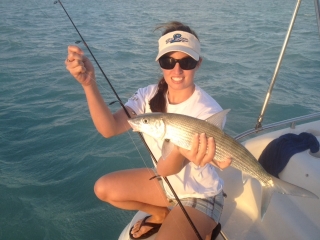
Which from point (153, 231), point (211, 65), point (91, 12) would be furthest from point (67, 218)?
point (91, 12)

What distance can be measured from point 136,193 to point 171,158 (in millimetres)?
636

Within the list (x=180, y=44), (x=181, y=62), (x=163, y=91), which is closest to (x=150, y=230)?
(x=163, y=91)

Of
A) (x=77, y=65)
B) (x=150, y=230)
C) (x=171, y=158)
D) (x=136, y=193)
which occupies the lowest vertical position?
(x=150, y=230)

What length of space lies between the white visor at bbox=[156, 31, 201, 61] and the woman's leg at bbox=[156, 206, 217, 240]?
3.99ft

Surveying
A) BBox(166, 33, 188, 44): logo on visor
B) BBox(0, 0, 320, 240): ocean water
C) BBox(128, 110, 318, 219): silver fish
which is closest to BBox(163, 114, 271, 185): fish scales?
BBox(128, 110, 318, 219): silver fish

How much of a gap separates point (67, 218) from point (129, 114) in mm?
2152

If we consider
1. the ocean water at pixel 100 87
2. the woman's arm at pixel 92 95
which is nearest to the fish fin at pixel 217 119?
the woman's arm at pixel 92 95

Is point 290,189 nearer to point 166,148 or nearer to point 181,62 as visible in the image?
point 166,148

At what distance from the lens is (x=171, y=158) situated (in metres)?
2.41

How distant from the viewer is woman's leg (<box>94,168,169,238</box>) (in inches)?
112

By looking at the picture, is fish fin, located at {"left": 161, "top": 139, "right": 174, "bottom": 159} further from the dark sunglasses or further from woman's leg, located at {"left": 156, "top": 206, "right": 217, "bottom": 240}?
the dark sunglasses

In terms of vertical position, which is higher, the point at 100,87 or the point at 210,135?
the point at 210,135

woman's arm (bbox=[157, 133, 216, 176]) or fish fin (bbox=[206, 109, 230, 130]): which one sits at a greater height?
fish fin (bbox=[206, 109, 230, 130])

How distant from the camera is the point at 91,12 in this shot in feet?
56.6
